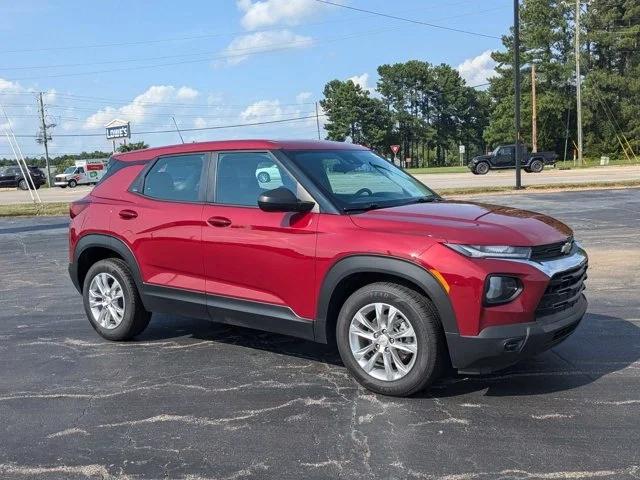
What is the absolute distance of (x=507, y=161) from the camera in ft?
137

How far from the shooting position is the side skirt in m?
4.70

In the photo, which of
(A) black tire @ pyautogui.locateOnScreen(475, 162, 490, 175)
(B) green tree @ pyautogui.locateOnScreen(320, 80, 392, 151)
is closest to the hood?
(A) black tire @ pyautogui.locateOnScreen(475, 162, 490, 175)

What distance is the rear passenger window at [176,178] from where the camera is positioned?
5379mm

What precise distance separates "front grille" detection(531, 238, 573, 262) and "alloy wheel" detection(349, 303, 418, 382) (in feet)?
2.96

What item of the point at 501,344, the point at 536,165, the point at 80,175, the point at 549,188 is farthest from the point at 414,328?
the point at 80,175

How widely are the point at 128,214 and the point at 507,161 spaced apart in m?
38.9

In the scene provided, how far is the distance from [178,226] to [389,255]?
1.96m

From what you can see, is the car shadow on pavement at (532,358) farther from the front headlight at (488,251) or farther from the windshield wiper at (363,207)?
the windshield wiper at (363,207)

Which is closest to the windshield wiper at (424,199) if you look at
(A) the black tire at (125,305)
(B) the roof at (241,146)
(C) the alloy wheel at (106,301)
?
(B) the roof at (241,146)

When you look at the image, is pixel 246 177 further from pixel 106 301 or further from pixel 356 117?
pixel 356 117

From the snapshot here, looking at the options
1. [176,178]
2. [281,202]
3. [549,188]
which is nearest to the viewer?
[281,202]

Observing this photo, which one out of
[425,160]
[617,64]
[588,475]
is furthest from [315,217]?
[425,160]

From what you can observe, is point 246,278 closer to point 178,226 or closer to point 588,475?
point 178,226

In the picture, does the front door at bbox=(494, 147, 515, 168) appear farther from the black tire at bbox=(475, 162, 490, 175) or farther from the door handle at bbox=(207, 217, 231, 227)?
the door handle at bbox=(207, 217, 231, 227)
